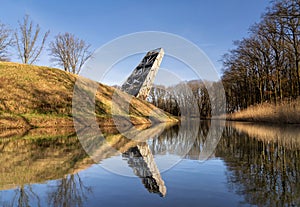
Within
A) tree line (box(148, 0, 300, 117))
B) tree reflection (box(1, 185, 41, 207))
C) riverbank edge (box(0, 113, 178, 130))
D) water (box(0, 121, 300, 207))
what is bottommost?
tree reflection (box(1, 185, 41, 207))

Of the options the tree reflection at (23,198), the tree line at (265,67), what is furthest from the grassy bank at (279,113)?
the tree reflection at (23,198)

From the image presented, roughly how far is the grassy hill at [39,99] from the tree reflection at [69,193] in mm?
13240

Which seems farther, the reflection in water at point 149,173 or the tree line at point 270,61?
the tree line at point 270,61

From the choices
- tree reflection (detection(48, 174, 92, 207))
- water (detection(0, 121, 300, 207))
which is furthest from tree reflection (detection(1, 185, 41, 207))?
tree reflection (detection(48, 174, 92, 207))

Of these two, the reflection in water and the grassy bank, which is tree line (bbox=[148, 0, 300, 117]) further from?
the reflection in water

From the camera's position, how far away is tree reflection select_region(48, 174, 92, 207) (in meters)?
2.39

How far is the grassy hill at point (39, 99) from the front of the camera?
53.2 feet

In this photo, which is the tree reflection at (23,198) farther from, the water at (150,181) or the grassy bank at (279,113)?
the grassy bank at (279,113)

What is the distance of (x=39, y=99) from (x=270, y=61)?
23.8m

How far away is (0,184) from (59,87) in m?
21.1

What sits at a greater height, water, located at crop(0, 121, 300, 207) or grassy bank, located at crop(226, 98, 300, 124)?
grassy bank, located at crop(226, 98, 300, 124)

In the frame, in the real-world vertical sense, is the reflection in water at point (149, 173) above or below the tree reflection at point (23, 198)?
above

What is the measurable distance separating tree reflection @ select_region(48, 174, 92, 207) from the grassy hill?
43.4 ft

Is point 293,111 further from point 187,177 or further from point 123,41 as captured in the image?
point 187,177
